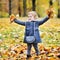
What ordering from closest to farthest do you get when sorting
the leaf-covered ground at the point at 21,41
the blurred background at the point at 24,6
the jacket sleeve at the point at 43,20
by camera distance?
the jacket sleeve at the point at 43,20
the leaf-covered ground at the point at 21,41
the blurred background at the point at 24,6

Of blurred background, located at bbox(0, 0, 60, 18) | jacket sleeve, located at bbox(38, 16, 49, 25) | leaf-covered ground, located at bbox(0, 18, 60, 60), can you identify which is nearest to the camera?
jacket sleeve, located at bbox(38, 16, 49, 25)

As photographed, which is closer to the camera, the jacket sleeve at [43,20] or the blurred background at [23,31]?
the jacket sleeve at [43,20]

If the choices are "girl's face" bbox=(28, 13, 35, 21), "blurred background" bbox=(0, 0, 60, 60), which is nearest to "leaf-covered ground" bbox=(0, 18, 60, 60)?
"blurred background" bbox=(0, 0, 60, 60)

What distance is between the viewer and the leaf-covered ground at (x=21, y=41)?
5.11 m

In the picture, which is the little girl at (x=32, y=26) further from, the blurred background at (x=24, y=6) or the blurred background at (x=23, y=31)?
the blurred background at (x=24, y=6)

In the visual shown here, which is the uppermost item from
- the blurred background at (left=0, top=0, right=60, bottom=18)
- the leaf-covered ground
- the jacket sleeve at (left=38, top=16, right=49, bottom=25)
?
the blurred background at (left=0, top=0, right=60, bottom=18)

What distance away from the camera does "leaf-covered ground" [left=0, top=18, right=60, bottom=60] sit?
201 inches

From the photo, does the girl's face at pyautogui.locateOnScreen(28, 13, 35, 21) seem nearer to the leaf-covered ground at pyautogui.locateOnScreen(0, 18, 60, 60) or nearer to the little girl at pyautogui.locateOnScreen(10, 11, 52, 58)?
the little girl at pyautogui.locateOnScreen(10, 11, 52, 58)

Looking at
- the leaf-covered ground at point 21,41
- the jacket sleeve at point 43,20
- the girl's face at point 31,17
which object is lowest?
the leaf-covered ground at point 21,41

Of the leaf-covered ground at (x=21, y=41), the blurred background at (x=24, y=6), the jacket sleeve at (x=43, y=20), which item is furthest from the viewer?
the blurred background at (x=24, y=6)

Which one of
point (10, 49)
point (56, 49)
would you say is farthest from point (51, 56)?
point (10, 49)

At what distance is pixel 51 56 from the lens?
510 cm

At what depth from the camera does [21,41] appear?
16.9 feet

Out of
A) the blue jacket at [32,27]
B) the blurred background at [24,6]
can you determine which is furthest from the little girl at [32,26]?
the blurred background at [24,6]
